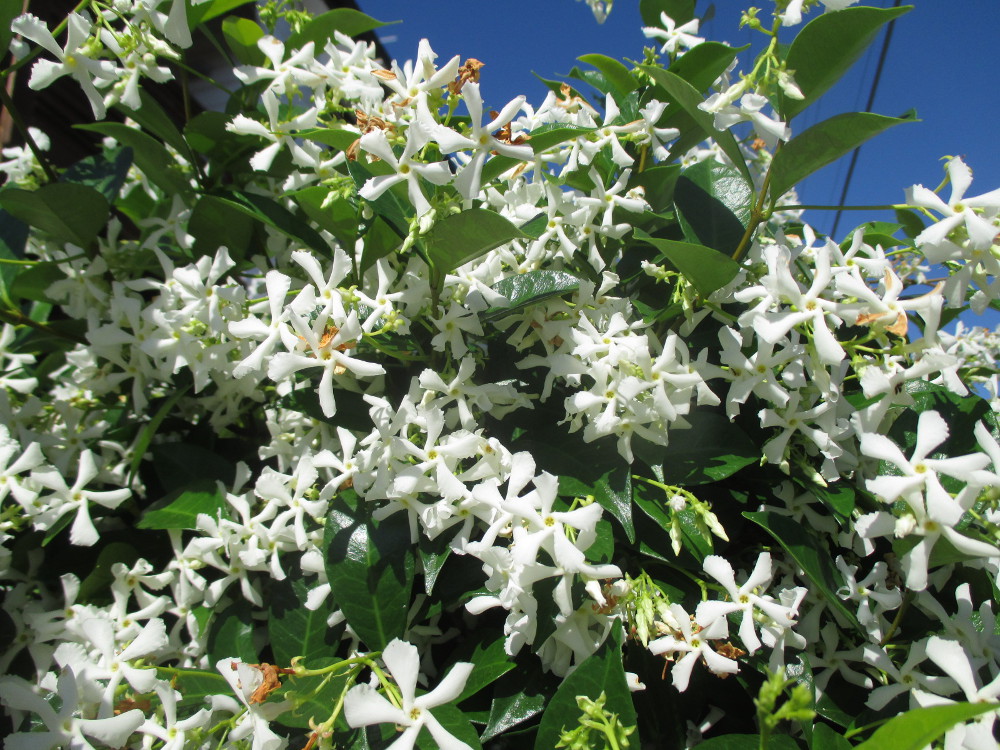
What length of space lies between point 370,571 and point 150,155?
0.85m

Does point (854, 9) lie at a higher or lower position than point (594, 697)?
higher

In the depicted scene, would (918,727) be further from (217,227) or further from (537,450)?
(217,227)

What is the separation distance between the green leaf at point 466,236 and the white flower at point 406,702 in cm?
48

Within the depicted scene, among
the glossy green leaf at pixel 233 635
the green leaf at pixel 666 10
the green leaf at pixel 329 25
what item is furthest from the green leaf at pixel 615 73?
the glossy green leaf at pixel 233 635

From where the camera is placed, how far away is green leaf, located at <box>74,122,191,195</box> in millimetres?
1080

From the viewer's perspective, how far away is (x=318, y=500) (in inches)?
37.9

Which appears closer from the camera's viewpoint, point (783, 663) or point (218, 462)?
point (783, 663)

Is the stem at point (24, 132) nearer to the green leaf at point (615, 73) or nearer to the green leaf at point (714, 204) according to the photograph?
the green leaf at point (615, 73)

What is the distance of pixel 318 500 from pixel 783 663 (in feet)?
2.22

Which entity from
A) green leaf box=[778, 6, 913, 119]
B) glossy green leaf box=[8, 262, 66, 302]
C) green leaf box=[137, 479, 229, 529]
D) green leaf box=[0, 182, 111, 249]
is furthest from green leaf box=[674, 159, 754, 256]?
glossy green leaf box=[8, 262, 66, 302]

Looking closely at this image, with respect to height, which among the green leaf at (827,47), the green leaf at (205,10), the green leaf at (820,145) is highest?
the green leaf at (205,10)

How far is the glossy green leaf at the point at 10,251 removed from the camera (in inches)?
50.4

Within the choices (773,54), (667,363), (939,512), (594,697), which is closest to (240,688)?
(594,697)

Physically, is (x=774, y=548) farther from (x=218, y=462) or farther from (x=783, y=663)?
(x=218, y=462)
